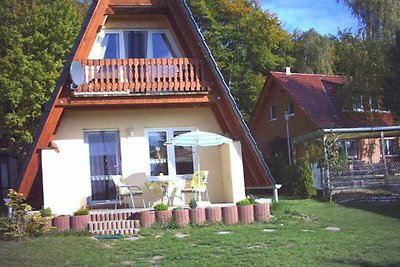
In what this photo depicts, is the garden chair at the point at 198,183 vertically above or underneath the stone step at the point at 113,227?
above

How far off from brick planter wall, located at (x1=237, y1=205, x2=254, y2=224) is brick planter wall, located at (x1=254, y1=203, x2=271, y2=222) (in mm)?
149

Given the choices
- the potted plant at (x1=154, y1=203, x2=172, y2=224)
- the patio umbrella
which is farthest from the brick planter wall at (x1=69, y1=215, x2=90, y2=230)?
the patio umbrella

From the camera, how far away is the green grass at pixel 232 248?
9.52m

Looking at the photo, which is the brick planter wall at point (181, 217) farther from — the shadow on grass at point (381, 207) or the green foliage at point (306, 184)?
the green foliage at point (306, 184)

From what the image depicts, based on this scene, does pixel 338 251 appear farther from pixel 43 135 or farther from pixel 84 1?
pixel 84 1

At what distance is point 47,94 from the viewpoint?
76.6 ft

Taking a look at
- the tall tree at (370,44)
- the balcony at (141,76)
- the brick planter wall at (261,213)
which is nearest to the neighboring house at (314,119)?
the tall tree at (370,44)

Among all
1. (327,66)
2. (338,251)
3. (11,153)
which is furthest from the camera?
(327,66)

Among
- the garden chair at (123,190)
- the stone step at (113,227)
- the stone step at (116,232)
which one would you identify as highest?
the garden chair at (123,190)

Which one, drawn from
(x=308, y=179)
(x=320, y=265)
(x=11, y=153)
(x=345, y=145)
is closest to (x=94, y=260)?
(x=320, y=265)

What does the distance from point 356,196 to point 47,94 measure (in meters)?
13.4

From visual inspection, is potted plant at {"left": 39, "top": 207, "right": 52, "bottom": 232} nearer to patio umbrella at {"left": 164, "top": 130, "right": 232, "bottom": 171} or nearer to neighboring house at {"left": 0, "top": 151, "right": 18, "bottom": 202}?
patio umbrella at {"left": 164, "top": 130, "right": 232, "bottom": 171}

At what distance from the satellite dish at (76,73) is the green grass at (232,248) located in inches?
182

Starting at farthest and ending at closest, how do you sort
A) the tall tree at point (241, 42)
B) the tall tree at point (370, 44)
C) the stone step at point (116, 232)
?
the tall tree at point (241, 42)
the tall tree at point (370, 44)
the stone step at point (116, 232)
